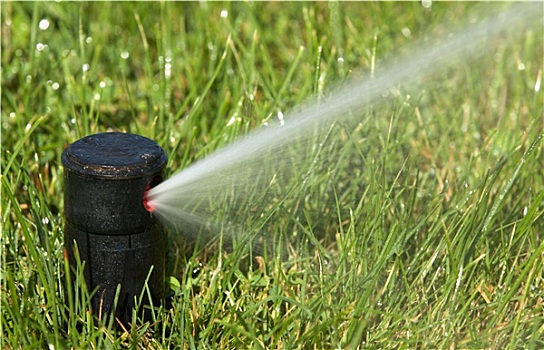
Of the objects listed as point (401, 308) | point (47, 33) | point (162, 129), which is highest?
point (47, 33)

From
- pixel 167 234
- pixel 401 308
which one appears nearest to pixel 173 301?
pixel 167 234

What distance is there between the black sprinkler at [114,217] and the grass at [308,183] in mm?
62

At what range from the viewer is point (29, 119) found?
2738mm

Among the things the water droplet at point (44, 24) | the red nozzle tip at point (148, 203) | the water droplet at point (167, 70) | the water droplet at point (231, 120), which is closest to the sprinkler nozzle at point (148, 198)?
the red nozzle tip at point (148, 203)

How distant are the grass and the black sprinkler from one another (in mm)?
62

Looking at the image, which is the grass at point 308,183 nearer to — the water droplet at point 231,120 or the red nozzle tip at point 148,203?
the water droplet at point 231,120

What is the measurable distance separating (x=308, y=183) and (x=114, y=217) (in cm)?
70

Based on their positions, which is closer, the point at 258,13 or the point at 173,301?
the point at 173,301

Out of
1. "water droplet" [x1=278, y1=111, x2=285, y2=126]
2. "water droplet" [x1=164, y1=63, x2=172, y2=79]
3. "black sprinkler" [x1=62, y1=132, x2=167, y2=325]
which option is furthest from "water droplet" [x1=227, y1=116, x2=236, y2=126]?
"black sprinkler" [x1=62, y1=132, x2=167, y2=325]

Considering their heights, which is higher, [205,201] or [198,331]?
[205,201]

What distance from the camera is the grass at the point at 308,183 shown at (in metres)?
1.96

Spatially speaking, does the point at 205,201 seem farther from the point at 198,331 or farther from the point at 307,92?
the point at 307,92

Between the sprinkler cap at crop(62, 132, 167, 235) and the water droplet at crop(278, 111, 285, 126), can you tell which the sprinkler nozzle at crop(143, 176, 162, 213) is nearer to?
the sprinkler cap at crop(62, 132, 167, 235)

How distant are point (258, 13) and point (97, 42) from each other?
26.6 inches
